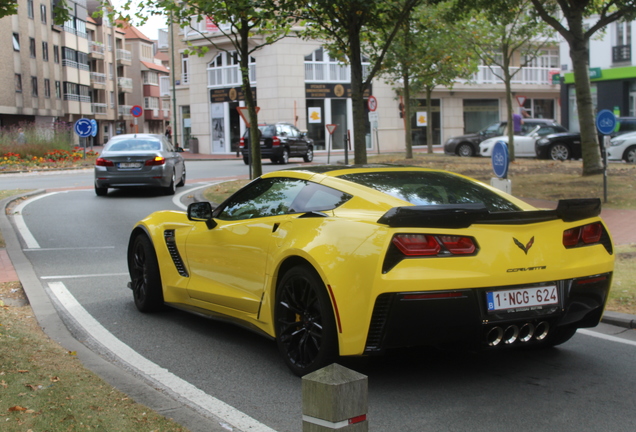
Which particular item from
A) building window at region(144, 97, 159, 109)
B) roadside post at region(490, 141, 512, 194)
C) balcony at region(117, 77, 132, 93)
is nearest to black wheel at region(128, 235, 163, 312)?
roadside post at region(490, 141, 512, 194)

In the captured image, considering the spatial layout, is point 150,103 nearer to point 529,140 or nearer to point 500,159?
point 529,140

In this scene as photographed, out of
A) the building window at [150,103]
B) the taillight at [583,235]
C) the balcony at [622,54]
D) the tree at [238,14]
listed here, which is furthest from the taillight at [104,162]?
the building window at [150,103]

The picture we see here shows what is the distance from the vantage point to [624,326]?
6.59 m

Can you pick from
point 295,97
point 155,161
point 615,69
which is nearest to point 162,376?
point 155,161

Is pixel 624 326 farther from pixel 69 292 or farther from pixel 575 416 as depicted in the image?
pixel 69 292

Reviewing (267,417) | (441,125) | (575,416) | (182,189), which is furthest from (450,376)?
(441,125)

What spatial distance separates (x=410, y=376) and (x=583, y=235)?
141cm

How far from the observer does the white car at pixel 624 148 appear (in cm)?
2652

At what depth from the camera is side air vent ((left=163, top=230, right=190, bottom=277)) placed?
6.72 metres

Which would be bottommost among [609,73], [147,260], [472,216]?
[147,260]

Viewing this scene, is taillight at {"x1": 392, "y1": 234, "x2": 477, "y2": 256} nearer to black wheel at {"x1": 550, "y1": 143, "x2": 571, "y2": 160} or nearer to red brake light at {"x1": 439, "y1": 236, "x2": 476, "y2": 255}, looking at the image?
red brake light at {"x1": 439, "y1": 236, "x2": 476, "y2": 255}

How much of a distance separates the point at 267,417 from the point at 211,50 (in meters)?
48.8

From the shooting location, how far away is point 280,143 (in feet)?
110

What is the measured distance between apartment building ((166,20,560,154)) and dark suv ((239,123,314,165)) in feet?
35.0
